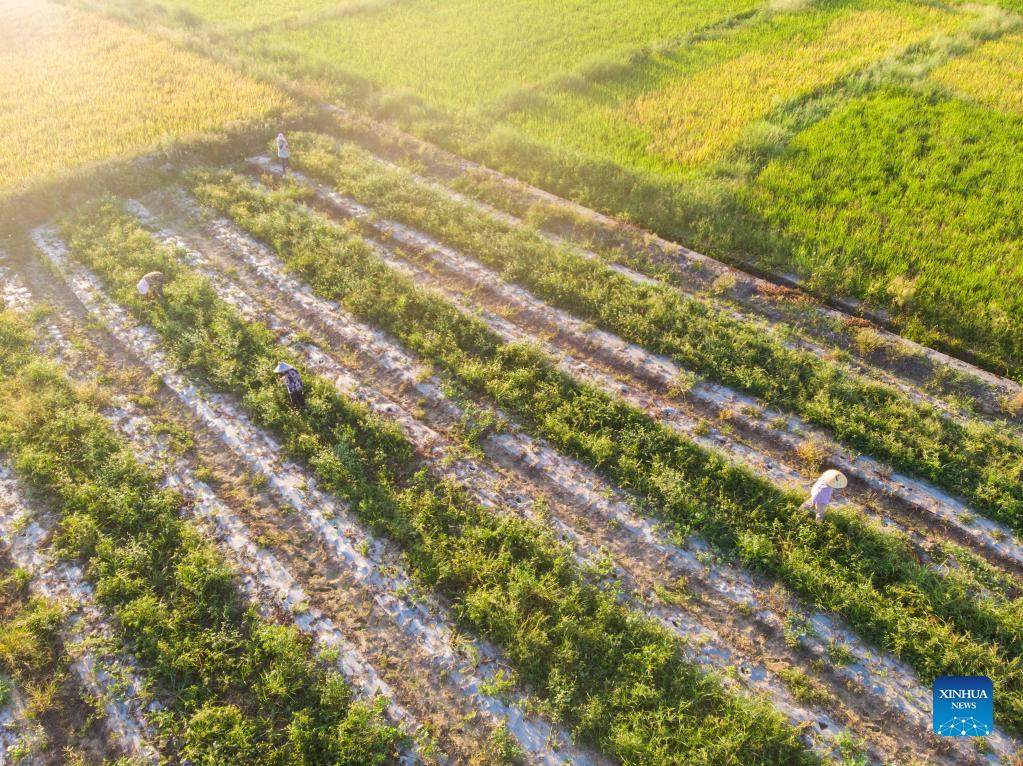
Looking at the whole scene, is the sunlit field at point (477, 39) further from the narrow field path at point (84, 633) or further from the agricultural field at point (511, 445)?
the narrow field path at point (84, 633)

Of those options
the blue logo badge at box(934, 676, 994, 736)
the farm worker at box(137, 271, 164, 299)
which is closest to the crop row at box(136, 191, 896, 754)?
the blue logo badge at box(934, 676, 994, 736)

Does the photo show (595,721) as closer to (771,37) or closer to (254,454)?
(254,454)

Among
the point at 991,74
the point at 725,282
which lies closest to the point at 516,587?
the point at 725,282

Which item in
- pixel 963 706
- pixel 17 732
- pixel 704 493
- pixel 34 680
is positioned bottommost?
pixel 17 732

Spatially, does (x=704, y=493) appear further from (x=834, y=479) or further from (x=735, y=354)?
(x=735, y=354)

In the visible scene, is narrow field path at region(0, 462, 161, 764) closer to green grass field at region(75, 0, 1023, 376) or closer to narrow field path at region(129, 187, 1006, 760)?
narrow field path at region(129, 187, 1006, 760)

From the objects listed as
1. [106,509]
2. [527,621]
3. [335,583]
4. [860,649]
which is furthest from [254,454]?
[860,649]

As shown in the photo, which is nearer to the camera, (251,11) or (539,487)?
(539,487)
